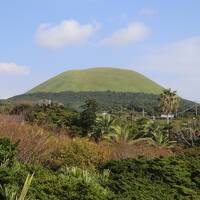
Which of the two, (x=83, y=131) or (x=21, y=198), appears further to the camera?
(x=83, y=131)

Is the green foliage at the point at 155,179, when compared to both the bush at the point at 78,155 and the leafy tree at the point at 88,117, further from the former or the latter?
the leafy tree at the point at 88,117

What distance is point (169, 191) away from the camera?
17.5 m

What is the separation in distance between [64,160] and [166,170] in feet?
21.4

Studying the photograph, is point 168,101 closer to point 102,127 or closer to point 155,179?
point 102,127

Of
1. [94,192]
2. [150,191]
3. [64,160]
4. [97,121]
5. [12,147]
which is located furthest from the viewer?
[97,121]

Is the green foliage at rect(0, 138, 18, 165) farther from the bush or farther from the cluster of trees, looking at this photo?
the bush

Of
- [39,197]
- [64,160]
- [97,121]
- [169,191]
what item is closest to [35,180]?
[39,197]

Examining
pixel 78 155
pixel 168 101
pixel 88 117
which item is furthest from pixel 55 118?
pixel 168 101

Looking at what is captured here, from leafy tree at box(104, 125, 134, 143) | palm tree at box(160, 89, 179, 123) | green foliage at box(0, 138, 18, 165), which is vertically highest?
palm tree at box(160, 89, 179, 123)

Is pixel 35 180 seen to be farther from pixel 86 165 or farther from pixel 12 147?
pixel 86 165

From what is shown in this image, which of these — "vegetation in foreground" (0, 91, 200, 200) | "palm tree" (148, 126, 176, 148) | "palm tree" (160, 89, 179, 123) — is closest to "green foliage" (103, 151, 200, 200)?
"vegetation in foreground" (0, 91, 200, 200)

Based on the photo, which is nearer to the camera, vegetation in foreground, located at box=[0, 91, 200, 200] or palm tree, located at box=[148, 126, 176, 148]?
vegetation in foreground, located at box=[0, 91, 200, 200]

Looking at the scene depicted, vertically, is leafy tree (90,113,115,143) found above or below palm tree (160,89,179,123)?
below

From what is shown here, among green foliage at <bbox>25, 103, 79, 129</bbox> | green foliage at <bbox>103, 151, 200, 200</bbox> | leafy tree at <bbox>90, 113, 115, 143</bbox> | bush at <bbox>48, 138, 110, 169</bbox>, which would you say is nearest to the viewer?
green foliage at <bbox>103, 151, 200, 200</bbox>
